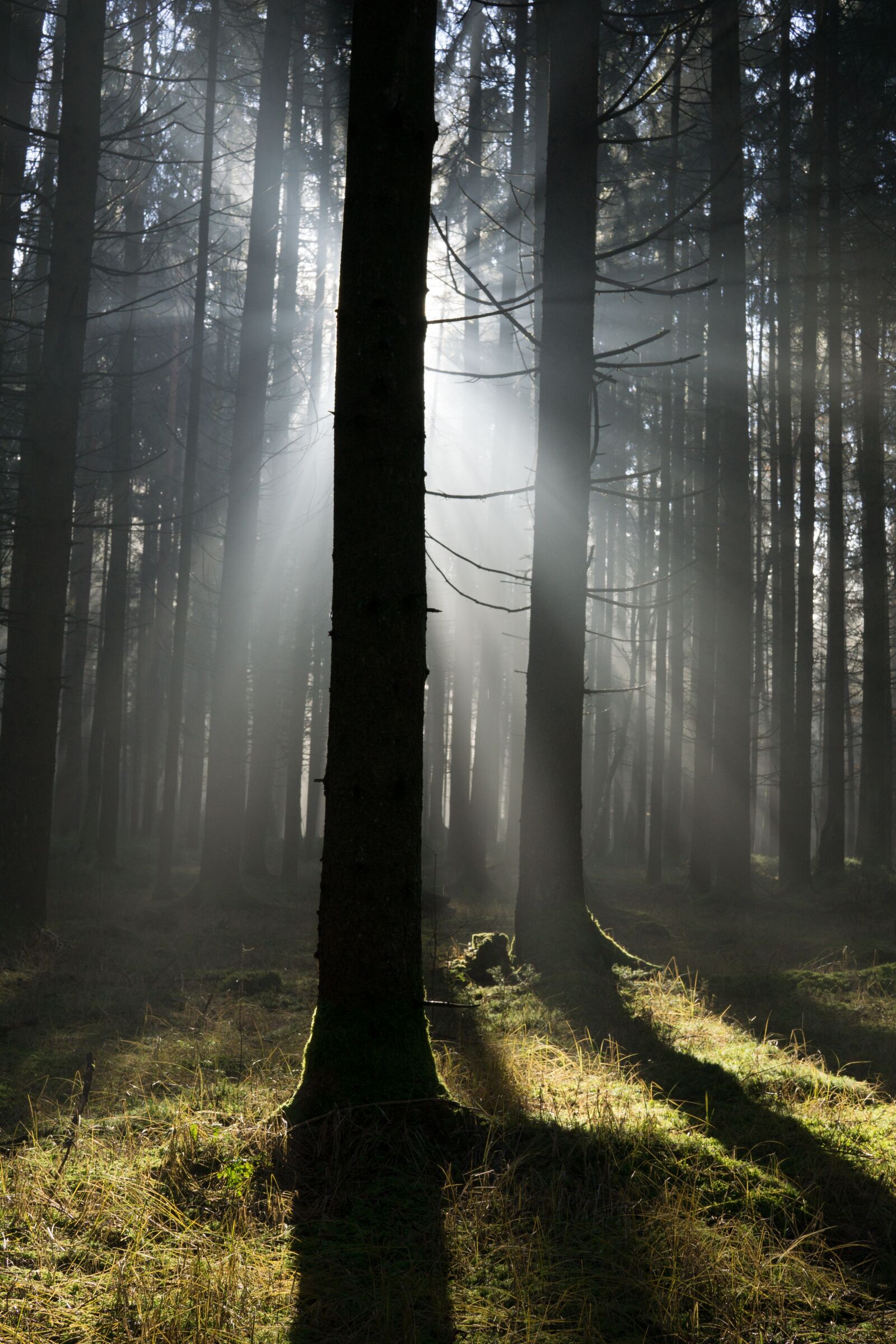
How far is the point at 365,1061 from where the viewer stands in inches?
137

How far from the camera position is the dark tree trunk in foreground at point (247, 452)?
42.1 feet

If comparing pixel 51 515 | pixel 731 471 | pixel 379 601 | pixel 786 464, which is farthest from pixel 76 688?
pixel 379 601

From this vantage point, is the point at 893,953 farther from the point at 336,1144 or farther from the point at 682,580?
the point at 682,580

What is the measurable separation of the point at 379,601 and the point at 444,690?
23.4 meters

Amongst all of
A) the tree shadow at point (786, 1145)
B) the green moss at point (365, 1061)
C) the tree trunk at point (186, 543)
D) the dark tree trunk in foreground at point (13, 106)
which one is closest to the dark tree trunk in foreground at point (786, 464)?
the tree trunk at point (186, 543)

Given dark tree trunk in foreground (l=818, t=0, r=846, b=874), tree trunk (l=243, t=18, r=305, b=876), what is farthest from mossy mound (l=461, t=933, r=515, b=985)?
dark tree trunk in foreground (l=818, t=0, r=846, b=874)

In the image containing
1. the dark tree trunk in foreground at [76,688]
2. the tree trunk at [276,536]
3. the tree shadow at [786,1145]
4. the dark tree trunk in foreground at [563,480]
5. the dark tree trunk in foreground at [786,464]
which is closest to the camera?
the tree shadow at [786,1145]

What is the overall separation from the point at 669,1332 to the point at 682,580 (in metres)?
17.3

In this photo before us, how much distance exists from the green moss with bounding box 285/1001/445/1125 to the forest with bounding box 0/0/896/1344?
2 centimetres

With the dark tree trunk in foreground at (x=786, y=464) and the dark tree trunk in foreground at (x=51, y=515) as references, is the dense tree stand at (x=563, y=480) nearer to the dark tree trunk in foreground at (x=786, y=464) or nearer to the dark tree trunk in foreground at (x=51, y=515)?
the dark tree trunk in foreground at (x=51, y=515)

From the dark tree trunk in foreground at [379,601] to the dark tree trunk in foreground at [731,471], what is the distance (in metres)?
9.80

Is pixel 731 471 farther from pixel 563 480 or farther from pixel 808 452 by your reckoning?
pixel 563 480

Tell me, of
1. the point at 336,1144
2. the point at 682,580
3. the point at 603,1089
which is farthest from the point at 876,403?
the point at 336,1144

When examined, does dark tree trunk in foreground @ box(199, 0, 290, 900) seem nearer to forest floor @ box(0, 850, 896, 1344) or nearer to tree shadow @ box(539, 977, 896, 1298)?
forest floor @ box(0, 850, 896, 1344)
